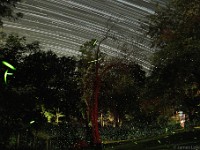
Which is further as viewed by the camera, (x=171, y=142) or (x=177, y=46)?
(x=171, y=142)

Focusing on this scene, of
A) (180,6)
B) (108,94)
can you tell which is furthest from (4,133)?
(108,94)

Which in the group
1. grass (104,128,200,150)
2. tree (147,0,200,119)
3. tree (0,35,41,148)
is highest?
tree (147,0,200,119)

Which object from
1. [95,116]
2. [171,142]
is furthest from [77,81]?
[171,142]

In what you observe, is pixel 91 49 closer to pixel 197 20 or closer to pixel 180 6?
pixel 180 6

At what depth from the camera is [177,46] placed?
62.5 ft

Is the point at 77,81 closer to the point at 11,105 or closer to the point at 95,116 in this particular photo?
the point at 95,116

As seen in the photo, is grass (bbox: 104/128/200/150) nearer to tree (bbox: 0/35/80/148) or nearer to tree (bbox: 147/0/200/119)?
tree (bbox: 147/0/200/119)

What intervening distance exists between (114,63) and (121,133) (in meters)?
19.8

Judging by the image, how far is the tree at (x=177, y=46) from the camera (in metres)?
17.2

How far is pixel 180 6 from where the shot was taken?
19.9m

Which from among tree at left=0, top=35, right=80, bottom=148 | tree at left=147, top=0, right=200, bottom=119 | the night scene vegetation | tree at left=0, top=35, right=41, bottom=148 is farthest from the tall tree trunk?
tree at left=0, top=35, right=41, bottom=148

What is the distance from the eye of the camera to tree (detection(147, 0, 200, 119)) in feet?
56.4

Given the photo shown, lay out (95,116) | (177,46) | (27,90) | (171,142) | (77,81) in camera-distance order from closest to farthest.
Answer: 1. (27,90)
2. (177,46)
3. (171,142)
4. (95,116)
5. (77,81)

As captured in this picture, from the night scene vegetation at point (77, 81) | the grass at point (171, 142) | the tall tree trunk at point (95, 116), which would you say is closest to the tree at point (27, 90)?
the night scene vegetation at point (77, 81)
